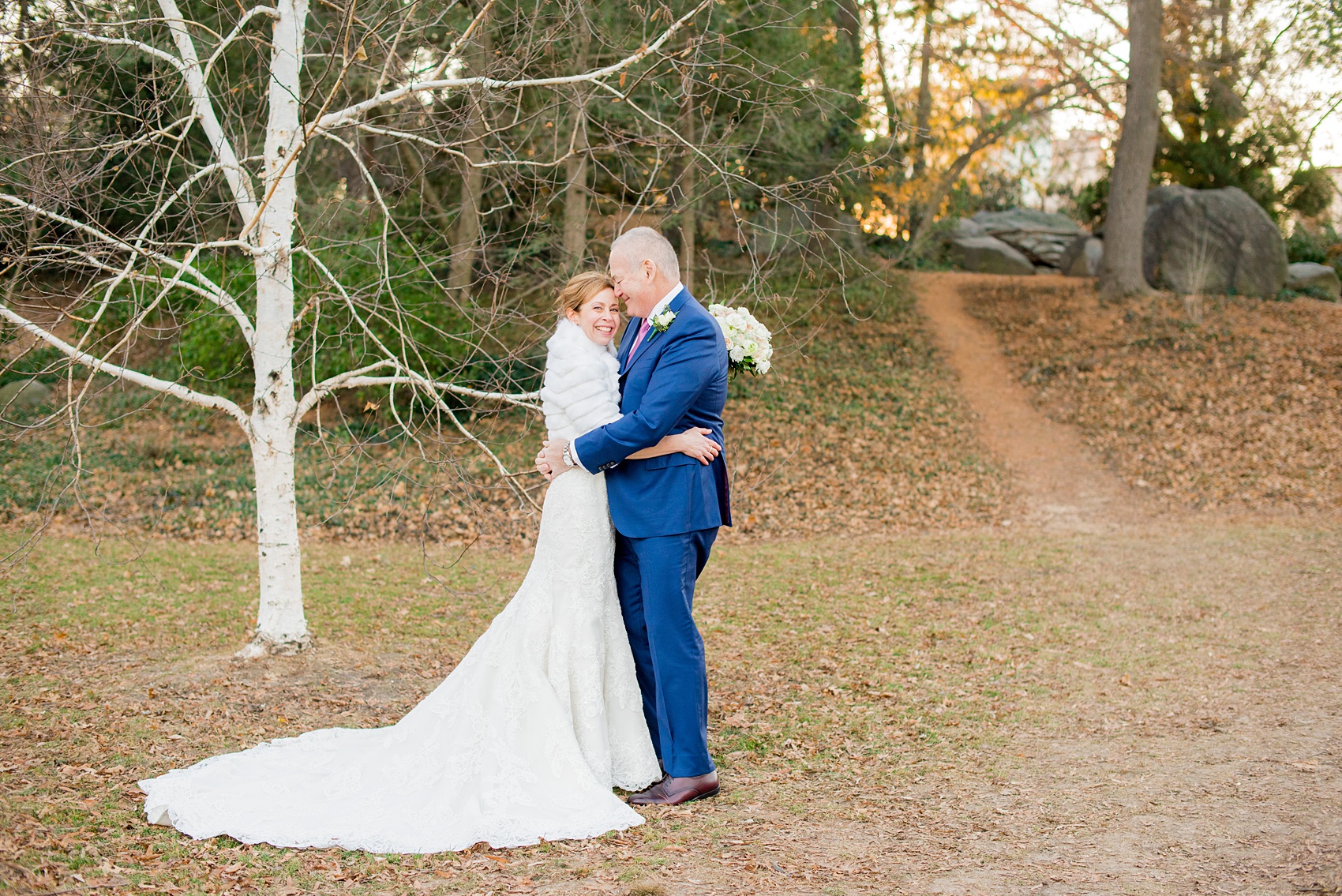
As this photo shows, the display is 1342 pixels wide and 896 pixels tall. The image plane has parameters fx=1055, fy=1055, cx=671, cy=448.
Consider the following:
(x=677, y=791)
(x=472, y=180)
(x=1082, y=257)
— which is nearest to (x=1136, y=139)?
(x=1082, y=257)

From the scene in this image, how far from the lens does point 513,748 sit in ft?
14.2

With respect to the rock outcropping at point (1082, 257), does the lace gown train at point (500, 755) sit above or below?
below

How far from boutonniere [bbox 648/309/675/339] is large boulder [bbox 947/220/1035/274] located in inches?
863

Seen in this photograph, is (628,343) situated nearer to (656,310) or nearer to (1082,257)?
(656,310)

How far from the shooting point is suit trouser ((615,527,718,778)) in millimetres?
4492

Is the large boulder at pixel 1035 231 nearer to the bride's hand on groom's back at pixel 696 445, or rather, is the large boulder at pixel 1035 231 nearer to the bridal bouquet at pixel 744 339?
the bridal bouquet at pixel 744 339

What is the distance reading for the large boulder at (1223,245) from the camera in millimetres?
20641

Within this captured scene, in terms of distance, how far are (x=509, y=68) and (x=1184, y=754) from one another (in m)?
4.96

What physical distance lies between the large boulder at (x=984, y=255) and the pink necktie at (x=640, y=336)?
71.3 ft

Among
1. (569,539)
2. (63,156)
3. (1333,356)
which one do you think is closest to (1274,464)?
(1333,356)

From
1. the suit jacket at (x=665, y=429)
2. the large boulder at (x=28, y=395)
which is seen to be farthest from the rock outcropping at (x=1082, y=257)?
the suit jacket at (x=665, y=429)

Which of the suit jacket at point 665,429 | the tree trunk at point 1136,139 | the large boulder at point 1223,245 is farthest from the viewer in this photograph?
the large boulder at point 1223,245

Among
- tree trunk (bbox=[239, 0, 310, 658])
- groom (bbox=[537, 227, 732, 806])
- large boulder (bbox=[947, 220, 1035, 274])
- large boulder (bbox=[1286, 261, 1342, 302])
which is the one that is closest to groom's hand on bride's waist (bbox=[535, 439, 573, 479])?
groom (bbox=[537, 227, 732, 806])

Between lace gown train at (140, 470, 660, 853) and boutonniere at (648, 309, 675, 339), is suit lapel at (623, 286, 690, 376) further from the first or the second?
lace gown train at (140, 470, 660, 853)
